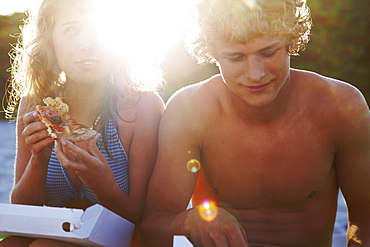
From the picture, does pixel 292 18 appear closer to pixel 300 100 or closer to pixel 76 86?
pixel 300 100

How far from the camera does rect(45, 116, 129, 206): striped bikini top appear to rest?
8.04 ft

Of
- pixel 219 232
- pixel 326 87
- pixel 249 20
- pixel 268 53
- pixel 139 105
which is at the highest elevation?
pixel 249 20

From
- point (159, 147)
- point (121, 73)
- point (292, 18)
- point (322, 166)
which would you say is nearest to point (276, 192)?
point (322, 166)

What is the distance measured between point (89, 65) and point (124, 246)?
2.82ft

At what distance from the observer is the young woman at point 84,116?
7.30ft

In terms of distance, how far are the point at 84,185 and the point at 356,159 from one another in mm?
1266

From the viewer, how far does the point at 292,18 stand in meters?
2.19

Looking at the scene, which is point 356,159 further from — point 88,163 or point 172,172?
point 88,163

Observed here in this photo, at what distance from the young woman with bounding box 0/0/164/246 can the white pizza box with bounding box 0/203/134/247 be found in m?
0.44

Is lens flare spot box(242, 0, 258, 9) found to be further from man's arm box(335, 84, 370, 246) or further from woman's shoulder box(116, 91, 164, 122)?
woman's shoulder box(116, 91, 164, 122)

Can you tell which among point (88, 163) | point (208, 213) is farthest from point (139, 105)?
point (208, 213)

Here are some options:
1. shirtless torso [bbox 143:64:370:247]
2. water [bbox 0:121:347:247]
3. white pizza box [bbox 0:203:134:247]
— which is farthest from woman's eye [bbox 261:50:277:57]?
water [bbox 0:121:347:247]

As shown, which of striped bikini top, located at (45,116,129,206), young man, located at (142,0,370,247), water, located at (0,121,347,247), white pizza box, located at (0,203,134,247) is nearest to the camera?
white pizza box, located at (0,203,134,247)

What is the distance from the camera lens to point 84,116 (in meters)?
2.61
